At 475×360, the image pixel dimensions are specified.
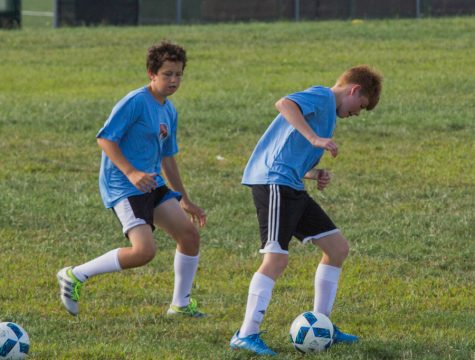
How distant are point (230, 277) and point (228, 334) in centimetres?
167

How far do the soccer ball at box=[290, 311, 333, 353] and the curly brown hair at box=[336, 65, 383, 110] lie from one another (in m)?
1.29

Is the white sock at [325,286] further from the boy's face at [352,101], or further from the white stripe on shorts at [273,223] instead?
the boy's face at [352,101]

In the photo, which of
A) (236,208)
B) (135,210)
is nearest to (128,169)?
(135,210)

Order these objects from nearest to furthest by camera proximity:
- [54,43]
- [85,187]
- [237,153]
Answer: [85,187]
[237,153]
[54,43]

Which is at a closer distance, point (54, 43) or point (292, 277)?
point (292, 277)

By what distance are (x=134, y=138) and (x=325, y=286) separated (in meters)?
1.49

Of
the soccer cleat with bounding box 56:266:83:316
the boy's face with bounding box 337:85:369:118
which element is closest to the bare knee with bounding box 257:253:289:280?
the boy's face with bounding box 337:85:369:118

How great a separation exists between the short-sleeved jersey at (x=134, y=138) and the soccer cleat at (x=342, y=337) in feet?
4.86

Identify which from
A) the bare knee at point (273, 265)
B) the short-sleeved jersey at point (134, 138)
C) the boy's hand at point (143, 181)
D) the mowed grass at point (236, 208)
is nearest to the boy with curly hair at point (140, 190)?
the short-sleeved jersey at point (134, 138)

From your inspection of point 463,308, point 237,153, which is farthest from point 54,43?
point 463,308

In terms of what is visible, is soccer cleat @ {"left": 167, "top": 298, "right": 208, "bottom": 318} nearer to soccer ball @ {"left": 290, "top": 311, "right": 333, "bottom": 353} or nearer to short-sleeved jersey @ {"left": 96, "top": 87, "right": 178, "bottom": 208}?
short-sleeved jersey @ {"left": 96, "top": 87, "right": 178, "bottom": 208}

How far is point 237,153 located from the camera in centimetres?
1451

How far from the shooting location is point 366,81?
23.3ft

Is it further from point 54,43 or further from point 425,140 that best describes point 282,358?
point 54,43
